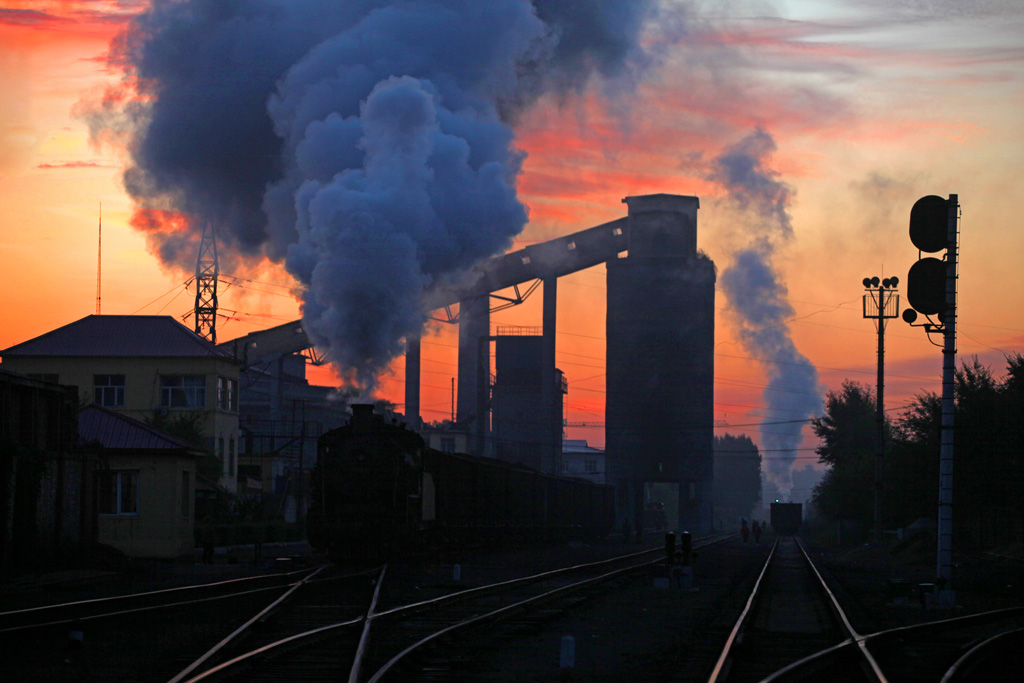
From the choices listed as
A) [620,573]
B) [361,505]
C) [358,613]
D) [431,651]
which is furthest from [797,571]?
[431,651]

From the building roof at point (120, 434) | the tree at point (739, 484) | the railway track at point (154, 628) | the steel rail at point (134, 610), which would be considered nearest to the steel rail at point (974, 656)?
the railway track at point (154, 628)

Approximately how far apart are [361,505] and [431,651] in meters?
14.3

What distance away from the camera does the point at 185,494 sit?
37281mm

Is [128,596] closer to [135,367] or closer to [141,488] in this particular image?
[141,488]

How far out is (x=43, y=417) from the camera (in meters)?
27.0

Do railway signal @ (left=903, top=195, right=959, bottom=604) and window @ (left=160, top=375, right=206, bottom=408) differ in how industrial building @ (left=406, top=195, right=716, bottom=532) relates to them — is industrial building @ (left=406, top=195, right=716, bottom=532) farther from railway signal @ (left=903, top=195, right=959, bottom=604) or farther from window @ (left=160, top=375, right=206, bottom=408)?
railway signal @ (left=903, top=195, right=959, bottom=604)

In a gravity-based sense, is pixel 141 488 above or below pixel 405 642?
below

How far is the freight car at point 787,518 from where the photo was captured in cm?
10262

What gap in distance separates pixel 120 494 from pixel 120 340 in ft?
54.7

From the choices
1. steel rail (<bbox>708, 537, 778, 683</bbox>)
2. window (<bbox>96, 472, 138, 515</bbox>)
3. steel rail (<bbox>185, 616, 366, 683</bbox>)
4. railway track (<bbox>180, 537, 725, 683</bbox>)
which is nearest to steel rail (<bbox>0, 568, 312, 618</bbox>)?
railway track (<bbox>180, 537, 725, 683</bbox>)

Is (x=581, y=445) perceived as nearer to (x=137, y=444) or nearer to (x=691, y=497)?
(x=691, y=497)

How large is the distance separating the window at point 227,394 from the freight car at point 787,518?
62.1 metres

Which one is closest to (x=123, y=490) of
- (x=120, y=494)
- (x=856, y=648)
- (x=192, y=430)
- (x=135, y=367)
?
(x=120, y=494)

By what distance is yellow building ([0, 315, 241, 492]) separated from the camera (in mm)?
50719
